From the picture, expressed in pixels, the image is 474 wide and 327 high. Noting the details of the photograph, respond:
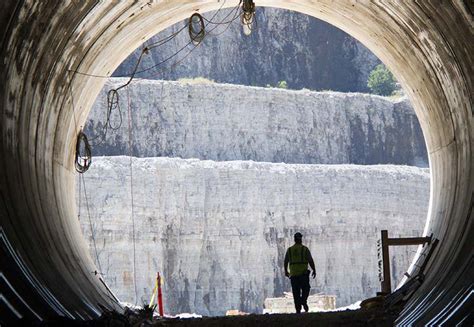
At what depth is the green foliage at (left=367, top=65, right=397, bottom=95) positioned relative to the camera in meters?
92.8

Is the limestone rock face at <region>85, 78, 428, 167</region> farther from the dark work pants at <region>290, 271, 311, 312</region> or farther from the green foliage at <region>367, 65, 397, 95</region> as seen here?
the dark work pants at <region>290, 271, 311, 312</region>

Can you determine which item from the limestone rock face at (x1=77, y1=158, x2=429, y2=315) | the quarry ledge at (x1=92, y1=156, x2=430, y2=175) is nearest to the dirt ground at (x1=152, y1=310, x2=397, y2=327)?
the limestone rock face at (x1=77, y1=158, x2=429, y2=315)

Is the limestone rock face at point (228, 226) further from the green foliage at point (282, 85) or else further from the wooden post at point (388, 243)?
A: the wooden post at point (388, 243)

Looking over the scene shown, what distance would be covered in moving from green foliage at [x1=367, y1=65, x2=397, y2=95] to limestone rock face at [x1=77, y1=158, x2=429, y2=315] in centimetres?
3315

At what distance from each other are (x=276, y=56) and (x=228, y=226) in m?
34.0

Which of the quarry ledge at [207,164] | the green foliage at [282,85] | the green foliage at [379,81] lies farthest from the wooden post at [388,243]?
the green foliage at [379,81]

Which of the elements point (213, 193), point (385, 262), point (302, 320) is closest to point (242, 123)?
point (213, 193)

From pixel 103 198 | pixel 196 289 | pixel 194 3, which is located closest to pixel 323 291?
pixel 196 289

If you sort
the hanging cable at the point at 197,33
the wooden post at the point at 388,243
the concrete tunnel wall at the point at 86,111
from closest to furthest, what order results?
the concrete tunnel wall at the point at 86,111 → the wooden post at the point at 388,243 → the hanging cable at the point at 197,33

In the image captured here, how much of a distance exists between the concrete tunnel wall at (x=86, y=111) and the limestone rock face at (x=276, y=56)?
63.9 m

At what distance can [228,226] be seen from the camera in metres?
56.0

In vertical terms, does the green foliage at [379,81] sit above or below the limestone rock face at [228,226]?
above

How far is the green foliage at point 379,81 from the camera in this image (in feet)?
304

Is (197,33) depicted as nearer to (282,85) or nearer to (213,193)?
(213,193)
